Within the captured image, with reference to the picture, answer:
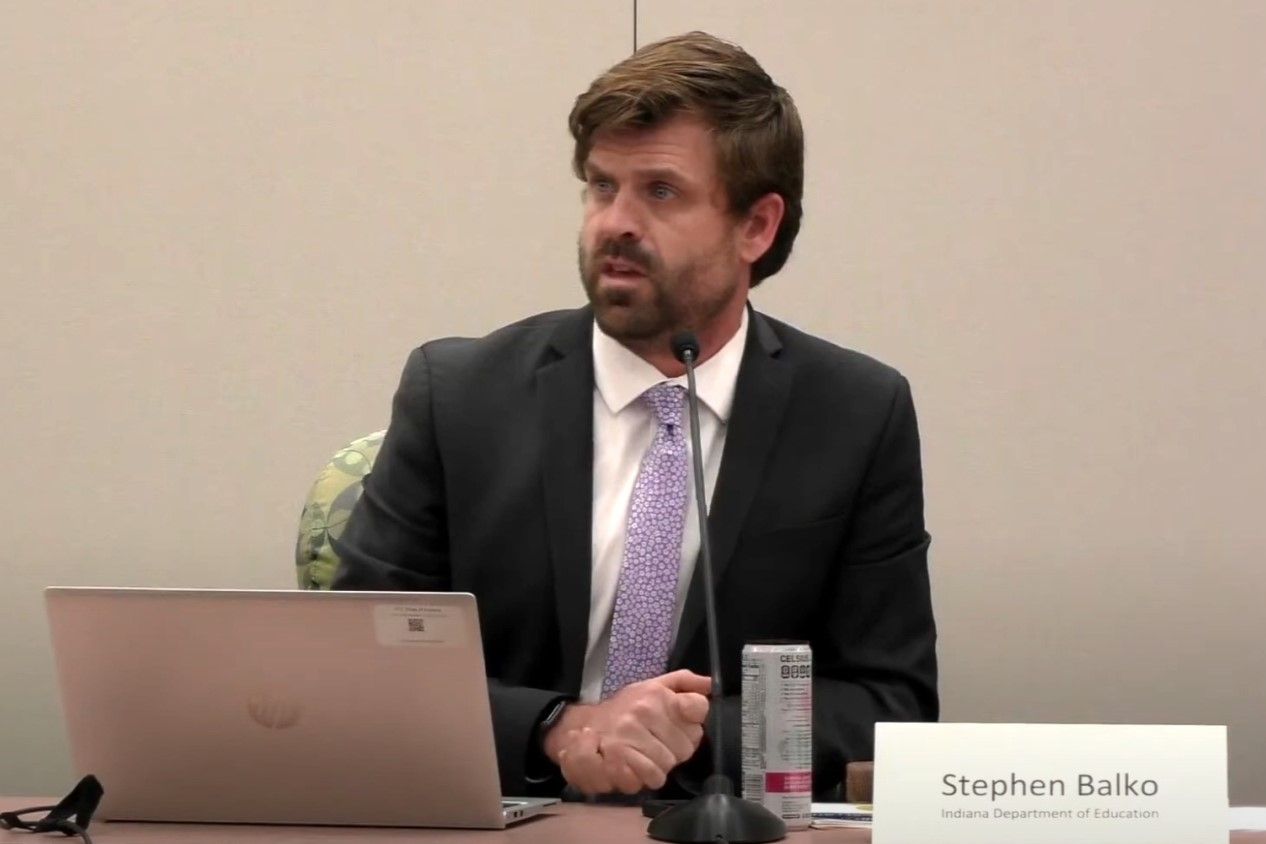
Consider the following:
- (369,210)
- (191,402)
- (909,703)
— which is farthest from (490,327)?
(909,703)

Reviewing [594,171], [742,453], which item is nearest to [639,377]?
[742,453]

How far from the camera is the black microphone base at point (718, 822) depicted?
59.3 inches

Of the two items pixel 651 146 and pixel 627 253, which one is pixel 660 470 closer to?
pixel 627 253

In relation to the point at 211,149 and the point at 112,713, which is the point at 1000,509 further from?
the point at 112,713

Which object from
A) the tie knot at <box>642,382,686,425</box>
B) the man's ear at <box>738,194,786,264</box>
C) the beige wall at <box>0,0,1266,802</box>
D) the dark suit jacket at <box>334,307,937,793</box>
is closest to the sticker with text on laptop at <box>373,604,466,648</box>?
the dark suit jacket at <box>334,307,937,793</box>

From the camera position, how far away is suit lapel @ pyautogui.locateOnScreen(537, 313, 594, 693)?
83.9 inches

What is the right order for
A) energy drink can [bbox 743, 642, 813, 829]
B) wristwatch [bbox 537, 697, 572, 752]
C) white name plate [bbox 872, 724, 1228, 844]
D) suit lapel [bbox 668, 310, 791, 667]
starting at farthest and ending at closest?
suit lapel [bbox 668, 310, 791, 667]
wristwatch [bbox 537, 697, 572, 752]
energy drink can [bbox 743, 642, 813, 829]
white name plate [bbox 872, 724, 1228, 844]

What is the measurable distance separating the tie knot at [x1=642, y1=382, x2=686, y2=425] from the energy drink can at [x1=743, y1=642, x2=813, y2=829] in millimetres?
578

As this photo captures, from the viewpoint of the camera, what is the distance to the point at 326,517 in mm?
2393

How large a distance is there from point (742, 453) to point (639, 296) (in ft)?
0.76

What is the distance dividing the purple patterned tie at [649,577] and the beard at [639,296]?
16 cm

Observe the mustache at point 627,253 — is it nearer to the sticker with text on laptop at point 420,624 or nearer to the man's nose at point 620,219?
the man's nose at point 620,219

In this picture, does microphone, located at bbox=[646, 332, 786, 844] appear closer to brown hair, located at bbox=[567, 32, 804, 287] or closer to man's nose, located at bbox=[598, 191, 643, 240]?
man's nose, located at bbox=[598, 191, 643, 240]

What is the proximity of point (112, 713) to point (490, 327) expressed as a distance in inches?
76.3
